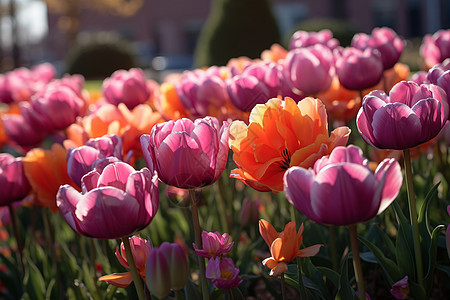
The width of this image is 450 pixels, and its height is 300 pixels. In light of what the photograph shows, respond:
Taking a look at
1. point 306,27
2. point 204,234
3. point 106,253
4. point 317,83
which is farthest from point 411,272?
point 306,27

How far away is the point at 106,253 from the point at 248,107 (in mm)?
673

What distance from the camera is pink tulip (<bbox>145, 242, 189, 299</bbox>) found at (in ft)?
3.67

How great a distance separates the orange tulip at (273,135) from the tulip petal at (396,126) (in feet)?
0.29

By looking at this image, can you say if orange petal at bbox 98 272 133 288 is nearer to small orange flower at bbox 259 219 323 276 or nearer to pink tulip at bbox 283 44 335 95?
small orange flower at bbox 259 219 323 276

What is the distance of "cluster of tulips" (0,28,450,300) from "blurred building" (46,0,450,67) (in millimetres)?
25215

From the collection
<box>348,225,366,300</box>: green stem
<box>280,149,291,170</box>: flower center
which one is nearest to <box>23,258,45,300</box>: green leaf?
<box>280,149,291,170</box>: flower center

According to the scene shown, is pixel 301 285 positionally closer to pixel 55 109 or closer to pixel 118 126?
pixel 118 126

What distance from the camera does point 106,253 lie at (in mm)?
1882

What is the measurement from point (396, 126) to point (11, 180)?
1.17 metres

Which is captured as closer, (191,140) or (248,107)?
(191,140)

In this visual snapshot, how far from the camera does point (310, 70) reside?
1.99 meters

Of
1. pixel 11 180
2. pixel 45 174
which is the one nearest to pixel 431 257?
pixel 45 174

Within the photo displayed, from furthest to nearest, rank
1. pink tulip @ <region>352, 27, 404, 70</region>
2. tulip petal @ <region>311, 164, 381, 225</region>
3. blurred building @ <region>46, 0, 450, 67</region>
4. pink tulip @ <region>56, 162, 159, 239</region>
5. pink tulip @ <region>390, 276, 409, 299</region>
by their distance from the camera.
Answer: blurred building @ <region>46, 0, 450, 67</region> < pink tulip @ <region>352, 27, 404, 70</region> < pink tulip @ <region>390, 276, 409, 299</region> < pink tulip @ <region>56, 162, 159, 239</region> < tulip petal @ <region>311, 164, 381, 225</region>

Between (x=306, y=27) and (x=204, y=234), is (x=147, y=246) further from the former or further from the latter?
(x=306, y=27)
